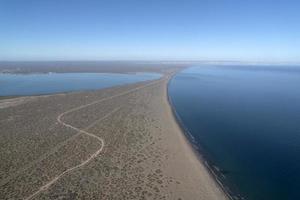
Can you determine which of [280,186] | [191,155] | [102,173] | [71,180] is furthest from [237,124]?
[71,180]

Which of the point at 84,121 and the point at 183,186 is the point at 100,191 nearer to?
the point at 183,186

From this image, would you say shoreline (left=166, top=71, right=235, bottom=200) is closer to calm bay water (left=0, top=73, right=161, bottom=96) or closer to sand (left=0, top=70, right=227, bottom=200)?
sand (left=0, top=70, right=227, bottom=200)

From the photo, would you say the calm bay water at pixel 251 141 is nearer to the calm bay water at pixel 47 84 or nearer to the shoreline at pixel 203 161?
the shoreline at pixel 203 161

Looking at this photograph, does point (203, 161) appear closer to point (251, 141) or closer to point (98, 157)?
point (251, 141)

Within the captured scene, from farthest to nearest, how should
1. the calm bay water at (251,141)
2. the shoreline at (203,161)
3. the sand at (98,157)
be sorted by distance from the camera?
the calm bay water at (251,141)
the shoreline at (203,161)
the sand at (98,157)

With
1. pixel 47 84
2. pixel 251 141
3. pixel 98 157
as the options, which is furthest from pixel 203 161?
pixel 47 84

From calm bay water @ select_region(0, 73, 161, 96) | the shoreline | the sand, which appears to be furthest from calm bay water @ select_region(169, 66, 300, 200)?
calm bay water @ select_region(0, 73, 161, 96)

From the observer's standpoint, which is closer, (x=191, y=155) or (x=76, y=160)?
Answer: (x=76, y=160)

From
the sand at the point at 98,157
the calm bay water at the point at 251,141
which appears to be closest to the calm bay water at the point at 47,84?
the sand at the point at 98,157
